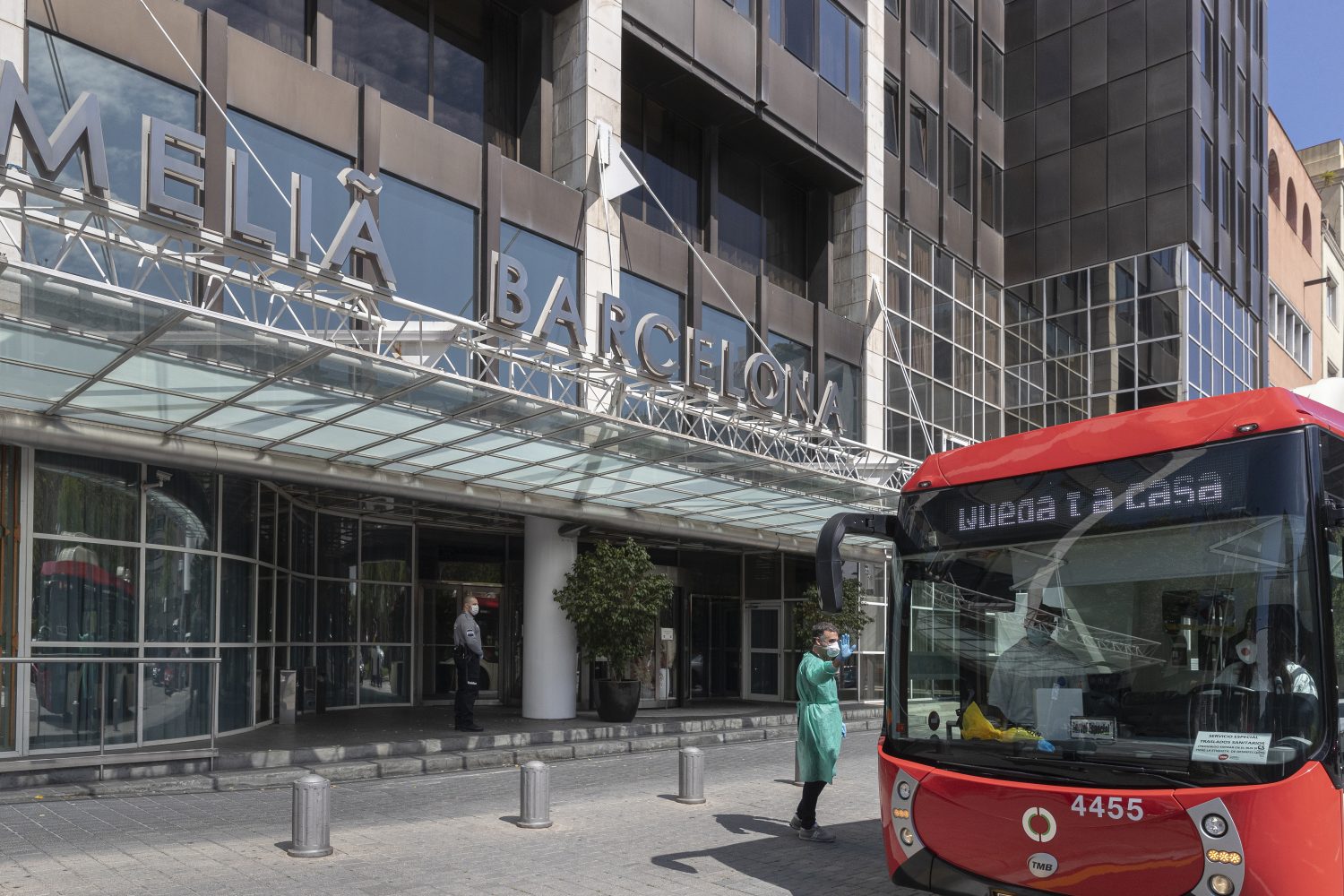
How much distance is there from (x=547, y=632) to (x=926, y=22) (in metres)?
20.0

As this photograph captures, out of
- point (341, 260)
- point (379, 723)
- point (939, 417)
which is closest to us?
point (341, 260)

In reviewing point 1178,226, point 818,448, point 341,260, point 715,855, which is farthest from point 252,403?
point 1178,226

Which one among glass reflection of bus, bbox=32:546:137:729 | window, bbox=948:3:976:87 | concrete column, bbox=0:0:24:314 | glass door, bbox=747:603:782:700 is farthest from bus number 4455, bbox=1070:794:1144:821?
window, bbox=948:3:976:87

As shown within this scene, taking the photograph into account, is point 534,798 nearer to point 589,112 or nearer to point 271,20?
point 271,20

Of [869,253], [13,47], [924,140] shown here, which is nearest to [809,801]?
[13,47]

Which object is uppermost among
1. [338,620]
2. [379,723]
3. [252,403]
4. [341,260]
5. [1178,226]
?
[1178,226]

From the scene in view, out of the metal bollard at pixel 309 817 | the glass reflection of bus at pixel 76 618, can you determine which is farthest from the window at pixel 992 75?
the metal bollard at pixel 309 817

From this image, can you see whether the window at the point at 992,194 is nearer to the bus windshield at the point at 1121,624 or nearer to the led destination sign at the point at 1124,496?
the led destination sign at the point at 1124,496

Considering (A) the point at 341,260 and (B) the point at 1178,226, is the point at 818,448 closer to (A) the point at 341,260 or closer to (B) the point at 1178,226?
(A) the point at 341,260

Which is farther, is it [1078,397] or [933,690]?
[1078,397]

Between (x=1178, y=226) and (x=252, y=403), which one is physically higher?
(x=1178, y=226)

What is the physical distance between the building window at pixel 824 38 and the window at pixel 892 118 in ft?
4.79

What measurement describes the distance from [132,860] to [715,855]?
167 inches

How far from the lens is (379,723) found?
17.5 metres
